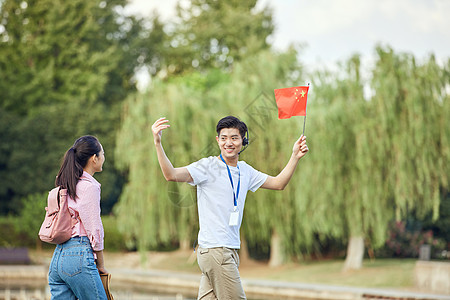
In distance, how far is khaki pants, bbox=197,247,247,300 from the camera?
13.0ft

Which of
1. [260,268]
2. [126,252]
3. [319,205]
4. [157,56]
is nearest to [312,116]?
[319,205]

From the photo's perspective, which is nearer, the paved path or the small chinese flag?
the small chinese flag

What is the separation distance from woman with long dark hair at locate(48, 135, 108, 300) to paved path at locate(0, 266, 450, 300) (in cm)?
1086

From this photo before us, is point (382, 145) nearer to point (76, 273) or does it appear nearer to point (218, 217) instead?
point (218, 217)

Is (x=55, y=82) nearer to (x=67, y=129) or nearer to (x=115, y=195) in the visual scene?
(x=67, y=129)

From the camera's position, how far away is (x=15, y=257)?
76.6ft

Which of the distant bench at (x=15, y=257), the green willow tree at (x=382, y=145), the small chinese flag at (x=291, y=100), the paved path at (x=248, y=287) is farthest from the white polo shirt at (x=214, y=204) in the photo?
the distant bench at (x=15, y=257)

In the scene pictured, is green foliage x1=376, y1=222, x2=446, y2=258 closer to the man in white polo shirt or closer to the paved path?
the paved path

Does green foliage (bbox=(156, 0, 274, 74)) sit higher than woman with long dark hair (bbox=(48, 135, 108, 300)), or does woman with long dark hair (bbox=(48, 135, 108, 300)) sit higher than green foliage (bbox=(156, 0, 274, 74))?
green foliage (bbox=(156, 0, 274, 74))

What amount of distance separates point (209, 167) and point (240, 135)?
0.27 meters

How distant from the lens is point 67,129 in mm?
32000

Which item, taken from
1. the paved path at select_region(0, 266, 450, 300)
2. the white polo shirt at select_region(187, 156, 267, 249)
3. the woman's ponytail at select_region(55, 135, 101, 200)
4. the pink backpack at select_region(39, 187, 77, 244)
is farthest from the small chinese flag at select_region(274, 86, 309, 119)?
the paved path at select_region(0, 266, 450, 300)

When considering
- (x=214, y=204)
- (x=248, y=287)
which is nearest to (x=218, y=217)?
(x=214, y=204)

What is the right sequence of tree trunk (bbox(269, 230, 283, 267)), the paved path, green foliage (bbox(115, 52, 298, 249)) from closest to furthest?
the paved path → green foliage (bbox(115, 52, 298, 249)) → tree trunk (bbox(269, 230, 283, 267))
